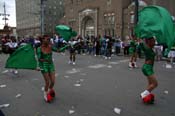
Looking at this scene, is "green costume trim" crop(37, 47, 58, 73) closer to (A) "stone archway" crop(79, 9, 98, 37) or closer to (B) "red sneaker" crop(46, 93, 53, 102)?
(B) "red sneaker" crop(46, 93, 53, 102)

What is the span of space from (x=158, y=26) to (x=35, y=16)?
297 feet

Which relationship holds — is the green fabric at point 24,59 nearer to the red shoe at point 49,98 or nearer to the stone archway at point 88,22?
the red shoe at point 49,98

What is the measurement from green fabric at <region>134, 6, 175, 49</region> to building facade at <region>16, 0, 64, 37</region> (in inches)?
2880

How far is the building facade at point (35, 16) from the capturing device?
86.6 metres

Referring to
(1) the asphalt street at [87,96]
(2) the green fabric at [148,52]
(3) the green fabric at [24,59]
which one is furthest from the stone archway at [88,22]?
(2) the green fabric at [148,52]

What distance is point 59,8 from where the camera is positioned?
9088cm

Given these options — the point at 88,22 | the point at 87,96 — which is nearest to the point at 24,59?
the point at 87,96

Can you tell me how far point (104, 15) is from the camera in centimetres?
4934

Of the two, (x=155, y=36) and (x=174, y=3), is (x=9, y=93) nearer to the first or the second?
(x=155, y=36)

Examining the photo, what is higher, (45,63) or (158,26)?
(158,26)

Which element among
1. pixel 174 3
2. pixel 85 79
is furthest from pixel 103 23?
pixel 85 79

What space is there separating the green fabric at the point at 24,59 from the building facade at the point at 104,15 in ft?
117

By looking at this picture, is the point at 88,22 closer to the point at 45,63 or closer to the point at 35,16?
the point at 35,16

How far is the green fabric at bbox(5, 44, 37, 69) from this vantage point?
785 centimetres
